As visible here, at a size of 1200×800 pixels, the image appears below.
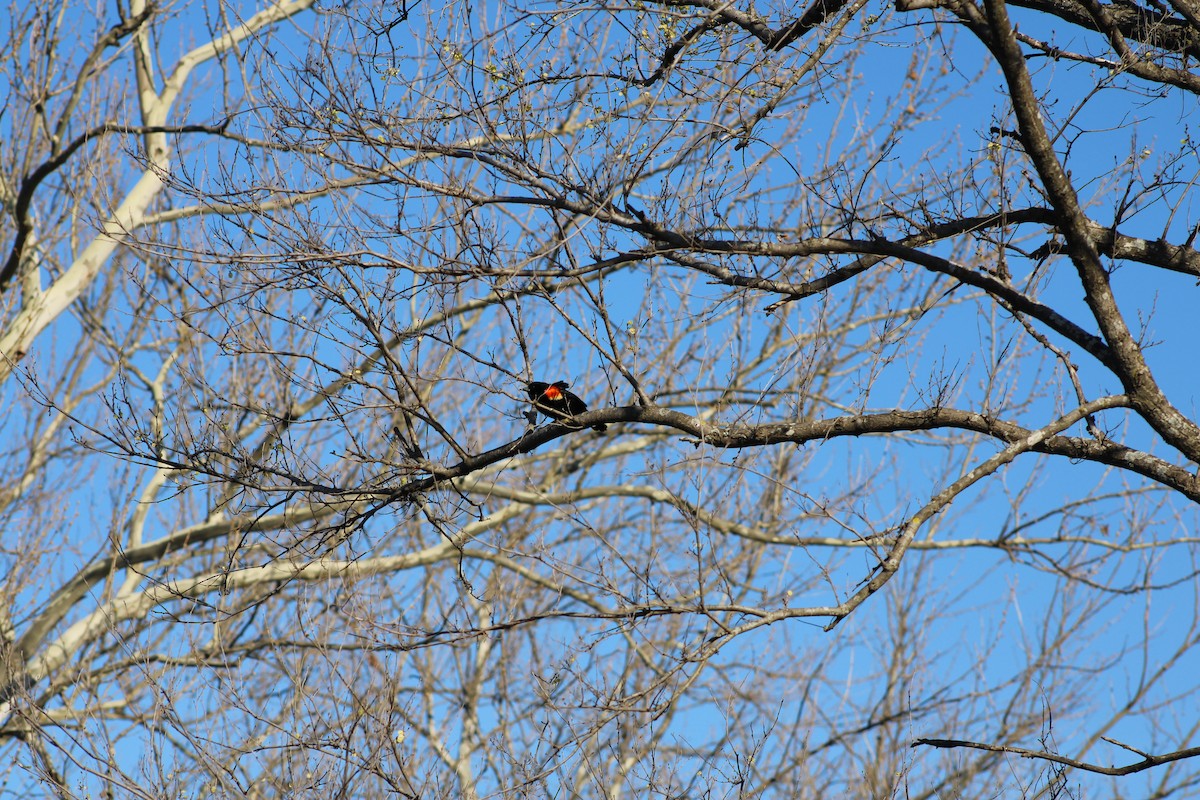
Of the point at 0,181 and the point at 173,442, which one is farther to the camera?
the point at 0,181

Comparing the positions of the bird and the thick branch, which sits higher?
the bird

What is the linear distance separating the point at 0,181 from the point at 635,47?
808cm

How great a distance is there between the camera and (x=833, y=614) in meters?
3.67

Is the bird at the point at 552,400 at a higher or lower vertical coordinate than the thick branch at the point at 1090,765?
higher

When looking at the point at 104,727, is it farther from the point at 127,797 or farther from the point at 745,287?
the point at 745,287

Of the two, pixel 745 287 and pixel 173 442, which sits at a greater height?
pixel 745 287

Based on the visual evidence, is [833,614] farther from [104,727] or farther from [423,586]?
[423,586]

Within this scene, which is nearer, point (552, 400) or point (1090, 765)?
point (1090, 765)

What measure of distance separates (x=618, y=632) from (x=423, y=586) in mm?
6961

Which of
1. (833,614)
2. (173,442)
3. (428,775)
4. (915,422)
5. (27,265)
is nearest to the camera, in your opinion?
(833,614)

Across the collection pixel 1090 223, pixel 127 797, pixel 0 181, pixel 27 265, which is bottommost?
pixel 127 797

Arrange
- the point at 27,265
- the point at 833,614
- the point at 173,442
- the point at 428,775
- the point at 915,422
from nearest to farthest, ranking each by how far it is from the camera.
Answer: the point at 833,614
the point at 915,422
the point at 173,442
the point at 428,775
the point at 27,265

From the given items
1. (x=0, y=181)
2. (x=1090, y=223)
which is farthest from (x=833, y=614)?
(x=0, y=181)

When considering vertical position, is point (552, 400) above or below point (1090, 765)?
above
